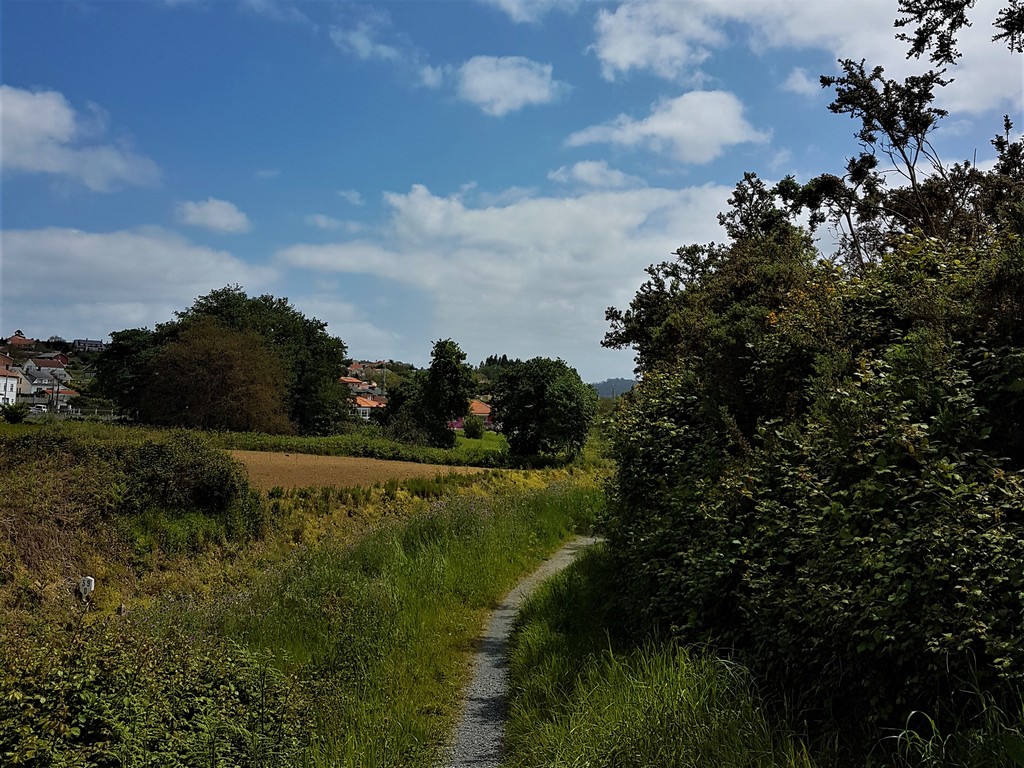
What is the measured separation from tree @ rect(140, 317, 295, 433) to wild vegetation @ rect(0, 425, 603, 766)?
24033mm

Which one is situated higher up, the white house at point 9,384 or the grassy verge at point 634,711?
the white house at point 9,384

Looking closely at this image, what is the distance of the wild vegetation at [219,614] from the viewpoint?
14.7 feet

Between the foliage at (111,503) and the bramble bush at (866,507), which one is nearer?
the bramble bush at (866,507)

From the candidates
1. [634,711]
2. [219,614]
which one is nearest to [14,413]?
[219,614]

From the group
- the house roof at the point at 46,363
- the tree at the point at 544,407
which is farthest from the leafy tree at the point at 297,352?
the house roof at the point at 46,363

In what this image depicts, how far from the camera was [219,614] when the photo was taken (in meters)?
9.37

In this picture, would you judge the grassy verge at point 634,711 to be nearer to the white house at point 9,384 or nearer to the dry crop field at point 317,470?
the dry crop field at point 317,470

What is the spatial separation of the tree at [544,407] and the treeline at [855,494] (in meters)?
34.6

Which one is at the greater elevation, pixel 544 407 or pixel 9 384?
pixel 9 384

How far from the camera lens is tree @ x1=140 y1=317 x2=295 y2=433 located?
4522 cm

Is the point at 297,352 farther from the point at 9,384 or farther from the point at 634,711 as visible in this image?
the point at 634,711

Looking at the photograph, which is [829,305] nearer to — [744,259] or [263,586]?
[744,259]

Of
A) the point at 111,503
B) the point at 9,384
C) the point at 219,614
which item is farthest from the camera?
the point at 9,384

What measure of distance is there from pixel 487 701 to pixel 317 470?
25.3m
